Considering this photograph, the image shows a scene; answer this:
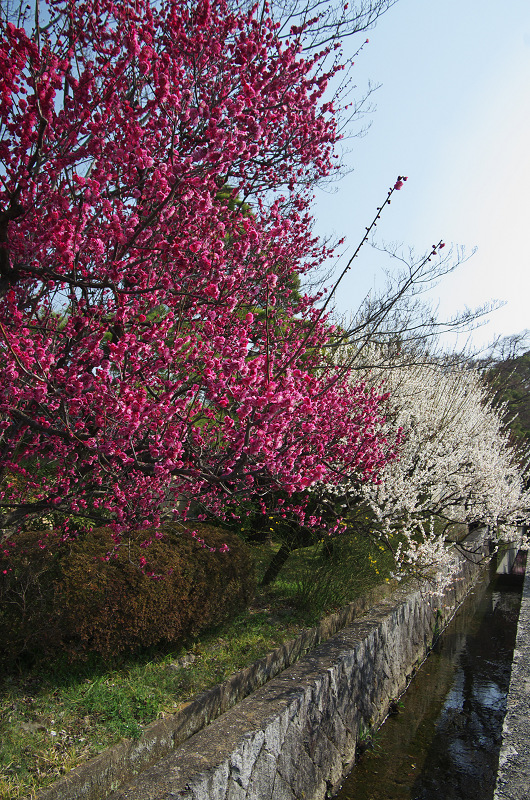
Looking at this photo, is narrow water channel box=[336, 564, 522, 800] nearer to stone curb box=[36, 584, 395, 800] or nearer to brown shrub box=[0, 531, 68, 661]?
stone curb box=[36, 584, 395, 800]

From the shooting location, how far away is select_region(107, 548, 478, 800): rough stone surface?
3.09m

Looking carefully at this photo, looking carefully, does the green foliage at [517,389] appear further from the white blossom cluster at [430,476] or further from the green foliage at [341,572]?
the green foliage at [341,572]

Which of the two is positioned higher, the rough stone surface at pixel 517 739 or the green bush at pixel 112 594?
the green bush at pixel 112 594

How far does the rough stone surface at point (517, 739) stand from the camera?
3.55 metres

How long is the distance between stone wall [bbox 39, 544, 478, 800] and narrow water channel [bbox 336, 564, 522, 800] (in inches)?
8.4

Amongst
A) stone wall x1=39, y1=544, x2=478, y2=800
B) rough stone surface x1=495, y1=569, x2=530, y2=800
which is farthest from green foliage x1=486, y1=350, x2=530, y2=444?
stone wall x1=39, y1=544, x2=478, y2=800

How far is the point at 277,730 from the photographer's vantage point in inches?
147

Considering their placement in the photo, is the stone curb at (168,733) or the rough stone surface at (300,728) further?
the rough stone surface at (300,728)

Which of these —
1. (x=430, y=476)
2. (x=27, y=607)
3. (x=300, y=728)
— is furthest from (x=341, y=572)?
(x=27, y=607)

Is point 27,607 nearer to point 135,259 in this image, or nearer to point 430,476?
point 135,259

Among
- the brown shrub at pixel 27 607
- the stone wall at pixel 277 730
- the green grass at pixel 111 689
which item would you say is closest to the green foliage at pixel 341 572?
the green grass at pixel 111 689

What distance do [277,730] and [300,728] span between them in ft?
1.34

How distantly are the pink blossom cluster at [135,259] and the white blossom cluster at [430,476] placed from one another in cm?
299

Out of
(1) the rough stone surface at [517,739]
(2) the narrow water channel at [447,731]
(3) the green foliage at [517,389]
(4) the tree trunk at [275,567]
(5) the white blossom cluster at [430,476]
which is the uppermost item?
(3) the green foliage at [517,389]
